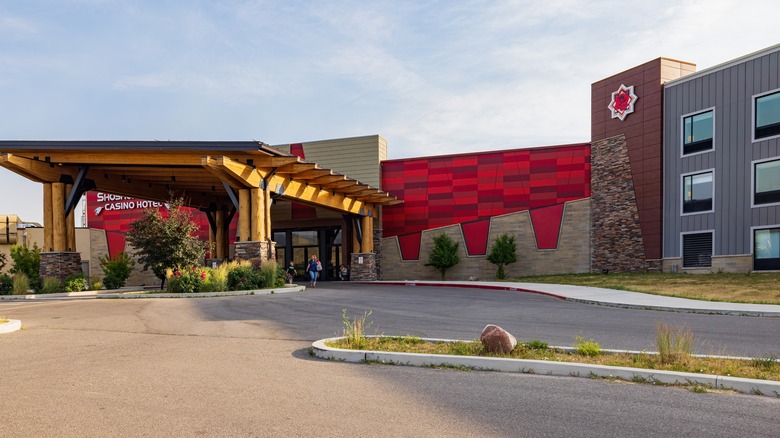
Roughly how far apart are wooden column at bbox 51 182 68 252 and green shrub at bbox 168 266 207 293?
664 centimetres

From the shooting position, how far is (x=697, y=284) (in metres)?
21.9

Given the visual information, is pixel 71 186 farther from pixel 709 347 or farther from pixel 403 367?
pixel 709 347

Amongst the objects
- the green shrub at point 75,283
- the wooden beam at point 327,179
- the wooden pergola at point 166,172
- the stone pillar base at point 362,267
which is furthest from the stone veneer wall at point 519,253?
the green shrub at point 75,283

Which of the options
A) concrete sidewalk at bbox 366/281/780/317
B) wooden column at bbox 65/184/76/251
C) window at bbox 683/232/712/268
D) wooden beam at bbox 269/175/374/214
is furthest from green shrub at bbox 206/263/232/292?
window at bbox 683/232/712/268

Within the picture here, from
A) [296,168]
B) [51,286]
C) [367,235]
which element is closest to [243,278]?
[296,168]

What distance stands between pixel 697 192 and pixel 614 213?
4092 mm

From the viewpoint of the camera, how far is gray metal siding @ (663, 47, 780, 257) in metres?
24.0

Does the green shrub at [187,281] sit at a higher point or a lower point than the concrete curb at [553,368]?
lower

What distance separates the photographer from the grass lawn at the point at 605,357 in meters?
6.90

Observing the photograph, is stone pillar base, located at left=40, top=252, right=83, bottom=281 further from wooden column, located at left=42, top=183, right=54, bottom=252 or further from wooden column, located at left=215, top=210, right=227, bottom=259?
wooden column, located at left=215, top=210, right=227, bottom=259

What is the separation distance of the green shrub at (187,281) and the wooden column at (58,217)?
6.64m

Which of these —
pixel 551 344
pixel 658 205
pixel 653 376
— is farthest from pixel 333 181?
pixel 653 376

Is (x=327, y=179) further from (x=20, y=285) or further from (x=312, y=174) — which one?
(x=20, y=285)

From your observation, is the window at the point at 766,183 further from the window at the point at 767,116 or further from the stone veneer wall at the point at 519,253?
the stone veneer wall at the point at 519,253
